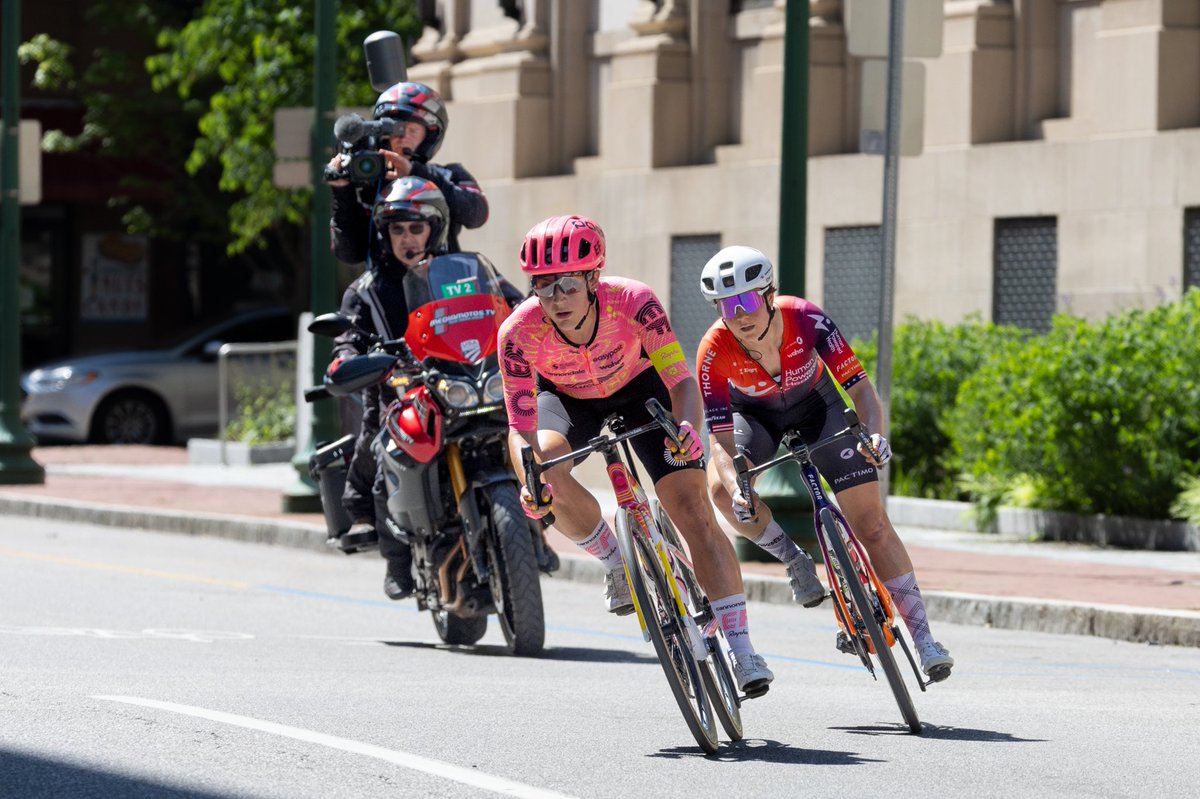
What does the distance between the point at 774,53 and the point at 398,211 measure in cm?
1078

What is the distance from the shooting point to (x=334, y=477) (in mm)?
11406

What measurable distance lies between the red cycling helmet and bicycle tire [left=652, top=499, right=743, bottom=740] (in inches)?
34.0

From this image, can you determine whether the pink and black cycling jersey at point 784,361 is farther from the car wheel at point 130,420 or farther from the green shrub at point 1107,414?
the car wheel at point 130,420

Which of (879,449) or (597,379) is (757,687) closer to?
(879,449)

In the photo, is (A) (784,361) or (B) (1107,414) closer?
(A) (784,361)

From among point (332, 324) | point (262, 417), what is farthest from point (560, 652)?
point (262, 417)

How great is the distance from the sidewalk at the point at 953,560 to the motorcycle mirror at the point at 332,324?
3.77 meters

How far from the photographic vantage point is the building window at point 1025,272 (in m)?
18.6

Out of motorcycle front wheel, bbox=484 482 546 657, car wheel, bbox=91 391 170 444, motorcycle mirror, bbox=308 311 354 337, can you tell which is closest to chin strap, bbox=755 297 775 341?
motorcycle front wheel, bbox=484 482 546 657

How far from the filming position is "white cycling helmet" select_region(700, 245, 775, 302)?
26.5 ft

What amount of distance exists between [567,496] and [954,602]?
196 inches

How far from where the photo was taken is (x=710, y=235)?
21609mm

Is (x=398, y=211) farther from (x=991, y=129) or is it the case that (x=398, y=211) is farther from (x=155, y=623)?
(x=991, y=129)

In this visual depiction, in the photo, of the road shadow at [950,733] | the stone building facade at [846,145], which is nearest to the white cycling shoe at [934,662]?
the road shadow at [950,733]
